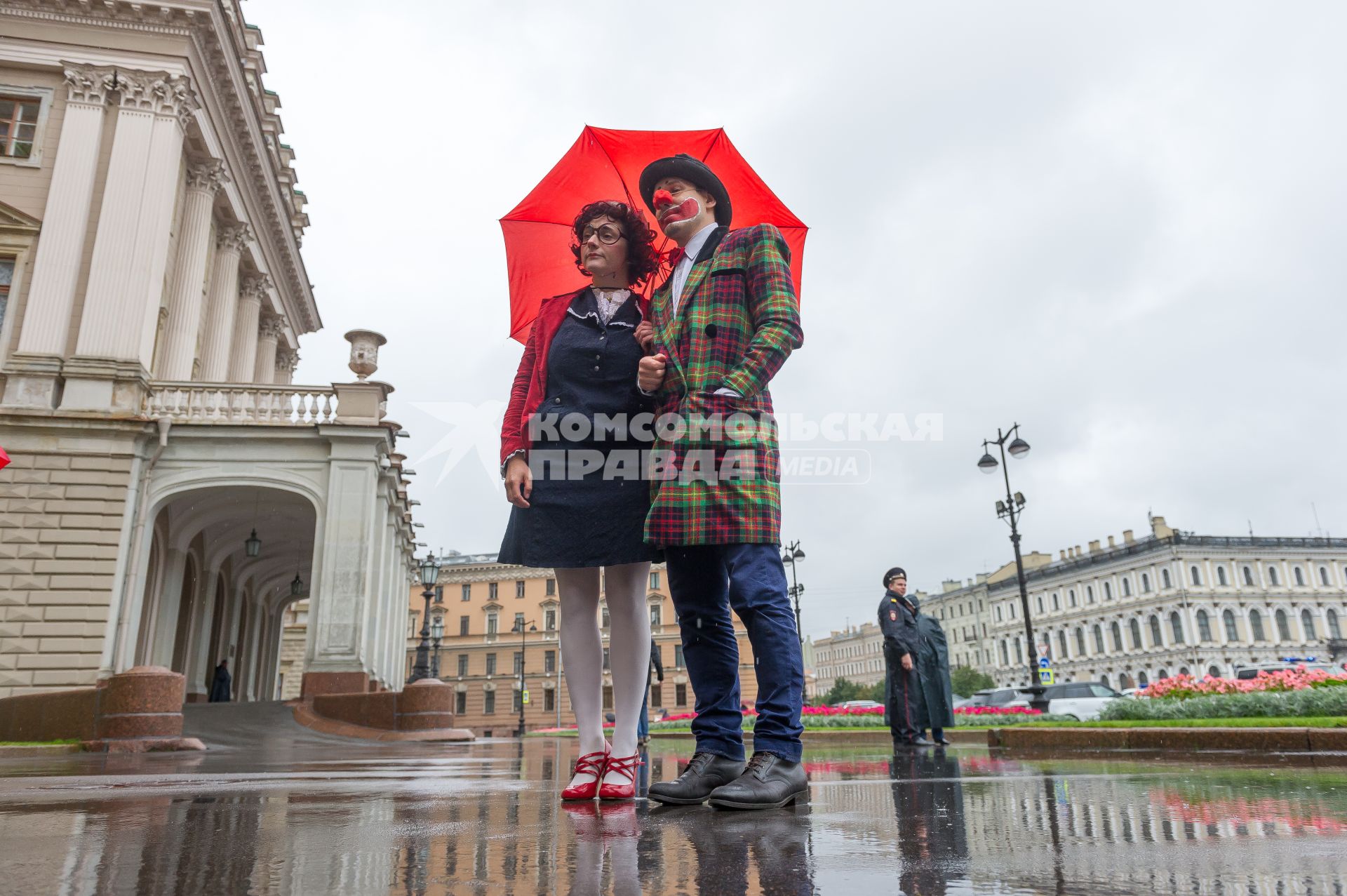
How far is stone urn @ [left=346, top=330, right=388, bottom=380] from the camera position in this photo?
16688mm

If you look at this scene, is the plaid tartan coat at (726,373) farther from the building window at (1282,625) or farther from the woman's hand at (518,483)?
the building window at (1282,625)

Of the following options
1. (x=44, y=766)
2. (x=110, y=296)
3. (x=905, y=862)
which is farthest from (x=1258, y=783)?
(x=110, y=296)

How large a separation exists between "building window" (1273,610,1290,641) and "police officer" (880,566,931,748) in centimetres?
8627

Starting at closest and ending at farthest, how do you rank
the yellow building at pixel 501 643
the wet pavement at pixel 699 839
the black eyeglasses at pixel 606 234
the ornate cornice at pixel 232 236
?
the wet pavement at pixel 699 839 → the black eyeglasses at pixel 606 234 → the ornate cornice at pixel 232 236 → the yellow building at pixel 501 643

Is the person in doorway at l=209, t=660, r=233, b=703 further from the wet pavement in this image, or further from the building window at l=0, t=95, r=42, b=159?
the wet pavement

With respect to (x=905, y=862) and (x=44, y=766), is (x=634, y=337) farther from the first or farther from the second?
(x=44, y=766)

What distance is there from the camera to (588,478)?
303 centimetres

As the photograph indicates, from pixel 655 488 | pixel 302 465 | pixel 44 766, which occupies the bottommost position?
pixel 44 766

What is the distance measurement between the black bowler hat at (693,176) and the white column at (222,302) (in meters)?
22.5

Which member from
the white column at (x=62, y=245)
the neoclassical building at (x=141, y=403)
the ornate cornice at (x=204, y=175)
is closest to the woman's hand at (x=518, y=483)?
the neoclassical building at (x=141, y=403)

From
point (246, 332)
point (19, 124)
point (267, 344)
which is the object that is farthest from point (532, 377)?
point (267, 344)

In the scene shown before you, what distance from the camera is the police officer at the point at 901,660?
8.91 m

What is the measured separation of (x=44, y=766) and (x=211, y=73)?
733 inches

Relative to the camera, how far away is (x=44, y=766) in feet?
21.0
